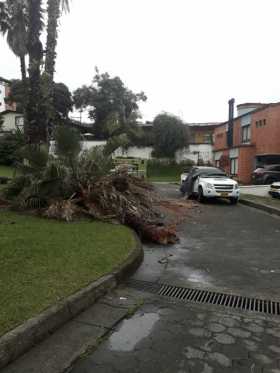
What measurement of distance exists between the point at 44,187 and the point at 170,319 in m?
6.23

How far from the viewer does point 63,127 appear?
1004 centimetres

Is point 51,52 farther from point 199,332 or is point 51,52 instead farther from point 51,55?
point 199,332

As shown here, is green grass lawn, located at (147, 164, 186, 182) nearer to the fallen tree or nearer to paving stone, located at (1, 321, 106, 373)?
the fallen tree

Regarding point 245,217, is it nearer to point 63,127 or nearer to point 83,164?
point 83,164

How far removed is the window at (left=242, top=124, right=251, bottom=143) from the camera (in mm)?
34031

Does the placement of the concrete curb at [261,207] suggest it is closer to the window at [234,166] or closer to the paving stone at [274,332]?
the paving stone at [274,332]

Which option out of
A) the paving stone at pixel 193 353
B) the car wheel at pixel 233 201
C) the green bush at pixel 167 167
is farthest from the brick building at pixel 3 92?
the paving stone at pixel 193 353

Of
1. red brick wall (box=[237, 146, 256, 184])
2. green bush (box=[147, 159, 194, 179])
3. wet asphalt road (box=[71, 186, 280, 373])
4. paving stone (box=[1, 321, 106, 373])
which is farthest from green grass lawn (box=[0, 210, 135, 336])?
green bush (box=[147, 159, 194, 179])

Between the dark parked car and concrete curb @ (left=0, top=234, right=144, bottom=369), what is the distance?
→ 2128cm

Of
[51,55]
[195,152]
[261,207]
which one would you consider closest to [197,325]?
[51,55]

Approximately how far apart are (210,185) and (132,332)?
12365mm

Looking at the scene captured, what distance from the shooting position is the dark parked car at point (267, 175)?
2495 centimetres

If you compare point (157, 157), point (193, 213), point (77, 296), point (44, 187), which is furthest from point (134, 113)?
point (77, 296)

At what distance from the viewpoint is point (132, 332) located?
389 centimetres
